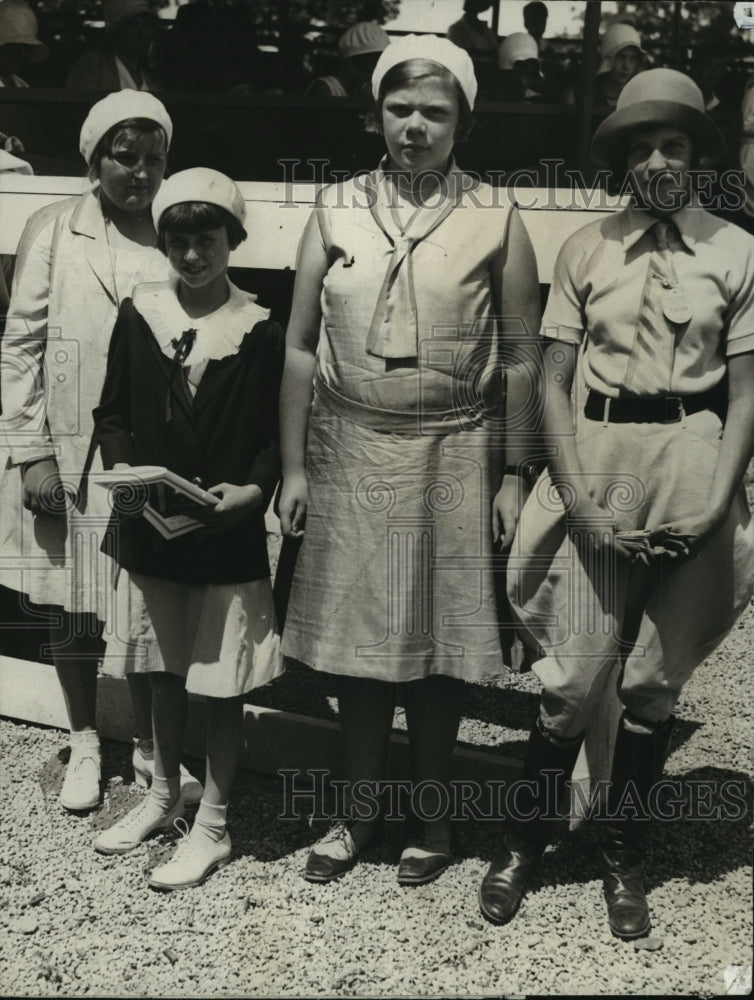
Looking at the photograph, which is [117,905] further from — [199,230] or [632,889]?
[199,230]

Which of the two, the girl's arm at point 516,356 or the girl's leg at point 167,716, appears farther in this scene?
the girl's leg at point 167,716

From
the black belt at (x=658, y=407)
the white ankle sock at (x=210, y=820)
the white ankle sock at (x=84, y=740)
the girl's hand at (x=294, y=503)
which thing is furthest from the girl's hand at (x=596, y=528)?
the white ankle sock at (x=84, y=740)

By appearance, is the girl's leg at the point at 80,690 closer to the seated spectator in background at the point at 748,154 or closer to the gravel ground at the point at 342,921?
the gravel ground at the point at 342,921

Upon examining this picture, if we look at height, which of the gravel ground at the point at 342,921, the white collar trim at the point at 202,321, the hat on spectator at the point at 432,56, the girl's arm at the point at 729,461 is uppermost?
the hat on spectator at the point at 432,56

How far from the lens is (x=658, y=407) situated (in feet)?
9.98

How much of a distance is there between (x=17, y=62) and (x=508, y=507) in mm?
2036

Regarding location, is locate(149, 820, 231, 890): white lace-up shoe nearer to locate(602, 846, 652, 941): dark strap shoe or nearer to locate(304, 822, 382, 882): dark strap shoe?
locate(304, 822, 382, 882): dark strap shoe

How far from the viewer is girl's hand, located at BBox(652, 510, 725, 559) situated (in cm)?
302

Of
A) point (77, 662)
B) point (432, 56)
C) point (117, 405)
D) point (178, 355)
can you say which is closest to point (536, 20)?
point (432, 56)

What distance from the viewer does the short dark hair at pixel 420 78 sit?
10.1 feet

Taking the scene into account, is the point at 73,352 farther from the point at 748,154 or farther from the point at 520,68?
the point at 748,154

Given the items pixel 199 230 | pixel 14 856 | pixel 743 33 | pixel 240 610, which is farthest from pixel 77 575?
pixel 743 33

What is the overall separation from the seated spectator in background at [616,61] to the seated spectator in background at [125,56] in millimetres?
1323

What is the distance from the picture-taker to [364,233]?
3201 millimetres
